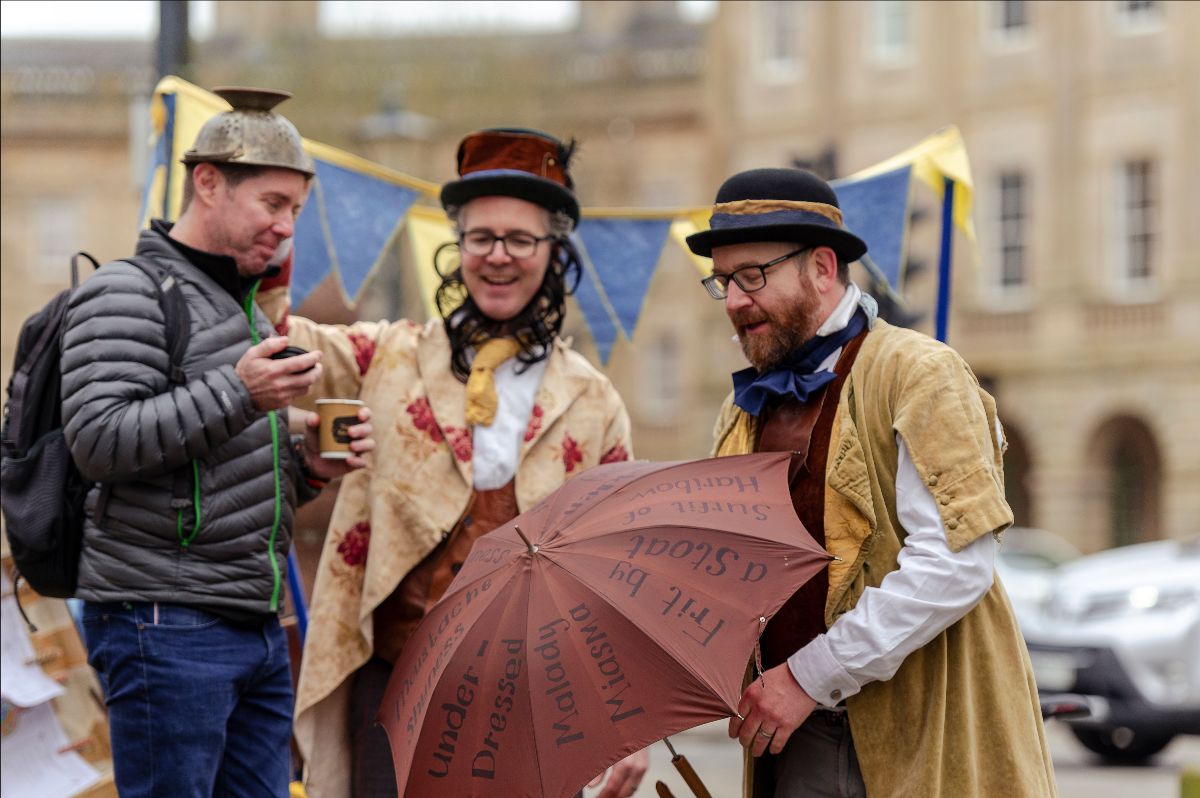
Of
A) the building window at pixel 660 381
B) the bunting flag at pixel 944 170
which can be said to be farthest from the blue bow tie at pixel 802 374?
the building window at pixel 660 381

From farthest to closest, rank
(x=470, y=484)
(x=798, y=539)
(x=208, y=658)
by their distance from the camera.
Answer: (x=470, y=484) → (x=208, y=658) → (x=798, y=539)

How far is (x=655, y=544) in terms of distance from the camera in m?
3.47

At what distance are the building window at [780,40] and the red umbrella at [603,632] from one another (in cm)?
3168

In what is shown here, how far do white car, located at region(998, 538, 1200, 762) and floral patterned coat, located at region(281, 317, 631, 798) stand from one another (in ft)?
21.3

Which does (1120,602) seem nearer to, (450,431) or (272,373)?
(450,431)

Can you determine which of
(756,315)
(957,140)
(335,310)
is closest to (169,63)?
(335,310)

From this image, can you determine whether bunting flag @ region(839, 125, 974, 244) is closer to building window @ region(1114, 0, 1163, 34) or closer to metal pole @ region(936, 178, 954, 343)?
metal pole @ region(936, 178, 954, 343)

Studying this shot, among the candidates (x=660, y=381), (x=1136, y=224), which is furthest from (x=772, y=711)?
(x=660, y=381)

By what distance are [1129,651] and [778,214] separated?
25.9 feet

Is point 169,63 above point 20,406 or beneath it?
above

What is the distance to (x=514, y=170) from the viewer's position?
4.75 meters

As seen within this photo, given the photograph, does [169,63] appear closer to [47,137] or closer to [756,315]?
[756,315]

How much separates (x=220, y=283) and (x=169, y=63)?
3.70 m

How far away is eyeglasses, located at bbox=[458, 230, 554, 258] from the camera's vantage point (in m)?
4.64
